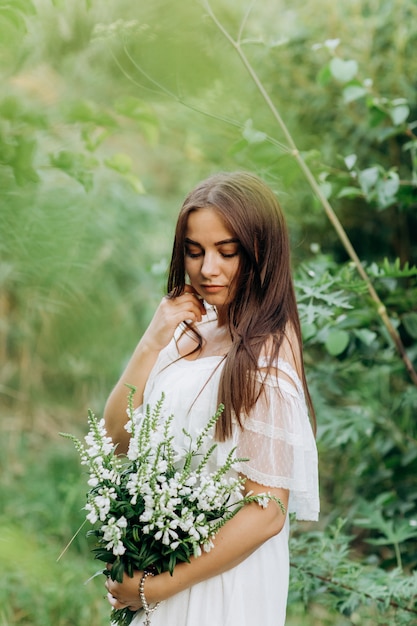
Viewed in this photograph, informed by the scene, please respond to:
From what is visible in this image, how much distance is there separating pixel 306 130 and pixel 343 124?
6.7 inches

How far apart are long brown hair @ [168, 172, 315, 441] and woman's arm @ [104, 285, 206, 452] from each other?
0.11 meters

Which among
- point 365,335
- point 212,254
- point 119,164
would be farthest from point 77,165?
point 365,335

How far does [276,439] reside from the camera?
149 centimetres

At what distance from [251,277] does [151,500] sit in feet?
1.63

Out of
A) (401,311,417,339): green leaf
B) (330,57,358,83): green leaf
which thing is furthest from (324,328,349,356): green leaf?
(330,57,358,83): green leaf

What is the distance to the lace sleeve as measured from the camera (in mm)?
1478

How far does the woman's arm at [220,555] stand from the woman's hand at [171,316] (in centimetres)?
40

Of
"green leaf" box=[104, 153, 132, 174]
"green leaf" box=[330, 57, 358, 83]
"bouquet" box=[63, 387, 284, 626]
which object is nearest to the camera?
"bouquet" box=[63, 387, 284, 626]

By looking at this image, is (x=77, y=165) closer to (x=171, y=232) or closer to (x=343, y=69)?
(x=343, y=69)

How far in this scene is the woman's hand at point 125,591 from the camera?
144cm

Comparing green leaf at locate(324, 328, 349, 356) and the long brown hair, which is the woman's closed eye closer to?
the long brown hair

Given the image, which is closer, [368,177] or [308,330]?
[308,330]

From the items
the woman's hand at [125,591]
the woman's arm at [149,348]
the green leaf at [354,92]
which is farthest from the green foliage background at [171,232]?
the woman's hand at [125,591]

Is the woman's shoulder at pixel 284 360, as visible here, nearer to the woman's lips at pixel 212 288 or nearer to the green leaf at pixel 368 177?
the woman's lips at pixel 212 288
